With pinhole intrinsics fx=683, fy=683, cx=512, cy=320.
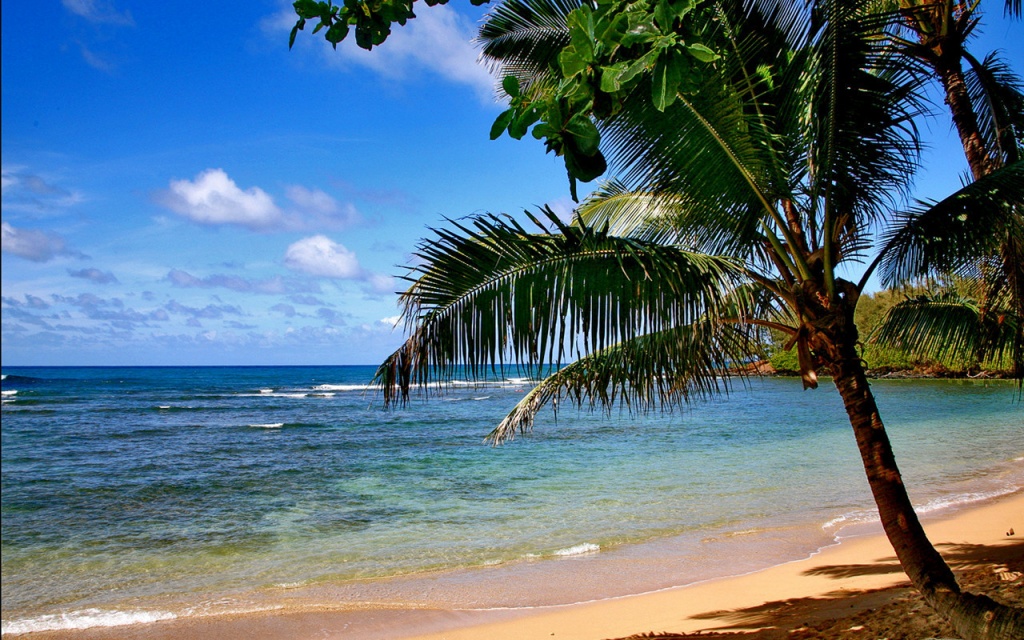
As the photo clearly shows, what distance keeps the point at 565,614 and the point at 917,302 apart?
4.13 metres

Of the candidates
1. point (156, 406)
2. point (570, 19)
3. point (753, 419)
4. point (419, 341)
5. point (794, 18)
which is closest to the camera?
point (570, 19)

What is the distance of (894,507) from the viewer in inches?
169

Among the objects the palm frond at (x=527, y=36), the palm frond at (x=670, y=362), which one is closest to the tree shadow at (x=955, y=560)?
the palm frond at (x=670, y=362)

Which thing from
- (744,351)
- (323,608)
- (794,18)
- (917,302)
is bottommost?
(323,608)

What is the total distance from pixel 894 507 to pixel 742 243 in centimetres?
191

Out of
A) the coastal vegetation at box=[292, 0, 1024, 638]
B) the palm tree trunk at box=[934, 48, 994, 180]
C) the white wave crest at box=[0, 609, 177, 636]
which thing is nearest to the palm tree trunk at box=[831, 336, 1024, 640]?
the coastal vegetation at box=[292, 0, 1024, 638]

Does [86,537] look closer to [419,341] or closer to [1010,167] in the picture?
[419,341]

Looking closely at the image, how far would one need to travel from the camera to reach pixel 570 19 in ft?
6.84

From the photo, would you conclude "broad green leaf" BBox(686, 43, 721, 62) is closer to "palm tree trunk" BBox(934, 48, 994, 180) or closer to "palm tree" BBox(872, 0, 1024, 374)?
"palm tree" BBox(872, 0, 1024, 374)

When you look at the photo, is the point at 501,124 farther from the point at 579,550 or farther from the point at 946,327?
the point at 579,550

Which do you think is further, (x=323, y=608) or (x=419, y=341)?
(x=323, y=608)

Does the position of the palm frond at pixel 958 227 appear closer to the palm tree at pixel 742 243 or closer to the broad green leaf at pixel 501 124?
the palm tree at pixel 742 243

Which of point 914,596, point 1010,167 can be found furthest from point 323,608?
point 1010,167

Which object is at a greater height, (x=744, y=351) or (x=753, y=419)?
(x=744, y=351)
